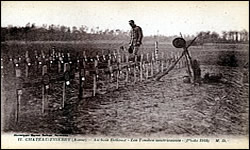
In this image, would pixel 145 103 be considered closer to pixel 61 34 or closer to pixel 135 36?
pixel 135 36

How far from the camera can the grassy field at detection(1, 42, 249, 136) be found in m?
1.75

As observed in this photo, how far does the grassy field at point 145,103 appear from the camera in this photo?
5.73 feet

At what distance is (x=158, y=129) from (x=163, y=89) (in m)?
0.17

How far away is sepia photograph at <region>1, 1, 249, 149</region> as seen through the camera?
175 cm

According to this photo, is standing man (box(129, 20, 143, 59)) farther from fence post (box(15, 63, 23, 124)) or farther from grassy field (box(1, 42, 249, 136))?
fence post (box(15, 63, 23, 124))

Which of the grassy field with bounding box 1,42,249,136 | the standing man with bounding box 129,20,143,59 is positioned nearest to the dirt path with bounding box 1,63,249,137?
the grassy field with bounding box 1,42,249,136

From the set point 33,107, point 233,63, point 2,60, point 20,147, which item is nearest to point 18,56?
point 2,60

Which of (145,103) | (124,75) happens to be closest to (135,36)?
(124,75)

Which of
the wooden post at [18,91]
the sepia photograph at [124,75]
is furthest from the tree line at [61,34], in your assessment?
the wooden post at [18,91]

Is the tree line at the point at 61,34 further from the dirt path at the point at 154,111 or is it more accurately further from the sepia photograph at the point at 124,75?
the dirt path at the point at 154,111

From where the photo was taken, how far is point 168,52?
1763 millimetres

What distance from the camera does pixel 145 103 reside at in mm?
1764

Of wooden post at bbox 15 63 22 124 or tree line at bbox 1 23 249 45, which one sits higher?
tree line at bbox 1 23 249 45

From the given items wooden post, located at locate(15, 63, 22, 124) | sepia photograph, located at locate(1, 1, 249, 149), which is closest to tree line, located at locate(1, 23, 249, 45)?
sepia photograph, located at locate(1, 1, 249, 149)
